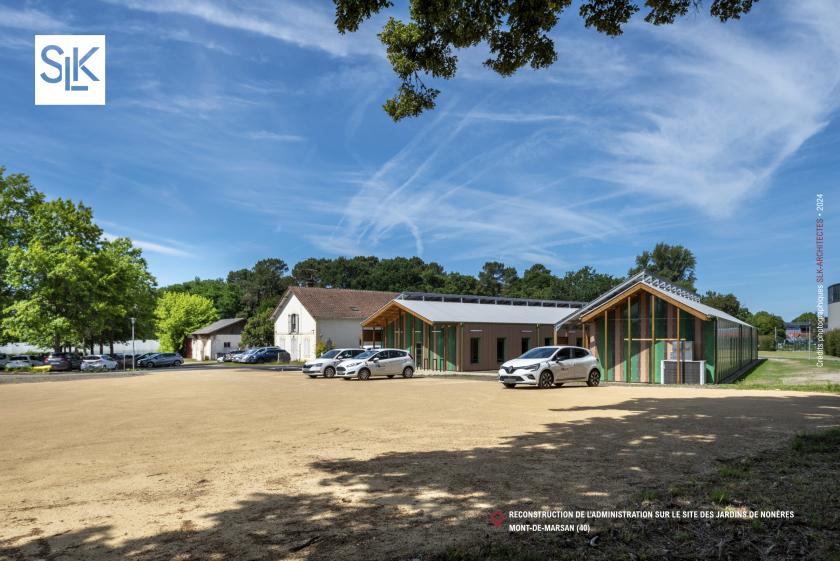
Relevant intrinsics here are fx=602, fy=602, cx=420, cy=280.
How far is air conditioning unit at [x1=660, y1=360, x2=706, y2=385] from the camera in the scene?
2689cm

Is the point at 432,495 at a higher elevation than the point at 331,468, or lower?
higher

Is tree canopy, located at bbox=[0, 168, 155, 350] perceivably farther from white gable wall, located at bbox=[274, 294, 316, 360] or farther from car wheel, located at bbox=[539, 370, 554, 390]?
car wheel, located at bbox=[539, 370, 554, 390]

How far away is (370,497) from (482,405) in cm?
1004

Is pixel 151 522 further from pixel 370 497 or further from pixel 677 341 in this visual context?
pixel 677 341

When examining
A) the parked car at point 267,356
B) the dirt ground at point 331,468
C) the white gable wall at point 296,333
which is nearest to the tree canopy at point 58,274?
the parked car at point 267,356

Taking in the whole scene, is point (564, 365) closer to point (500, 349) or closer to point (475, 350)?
point (475, 350)

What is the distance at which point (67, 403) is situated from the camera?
1920cm

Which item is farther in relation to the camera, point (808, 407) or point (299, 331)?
point (299, 331)

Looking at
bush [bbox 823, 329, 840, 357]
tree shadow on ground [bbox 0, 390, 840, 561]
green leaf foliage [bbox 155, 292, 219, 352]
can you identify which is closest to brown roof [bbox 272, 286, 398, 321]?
green leaf foliage [bbox 155, 292, 219, 352]

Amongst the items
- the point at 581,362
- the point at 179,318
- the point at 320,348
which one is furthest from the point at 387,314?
the point at 179,318

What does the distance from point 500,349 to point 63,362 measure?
31.0 meters

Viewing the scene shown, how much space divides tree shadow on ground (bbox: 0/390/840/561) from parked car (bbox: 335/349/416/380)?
62.0ft

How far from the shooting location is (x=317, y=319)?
51.9 metres

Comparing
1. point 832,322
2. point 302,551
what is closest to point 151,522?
point 302,551
